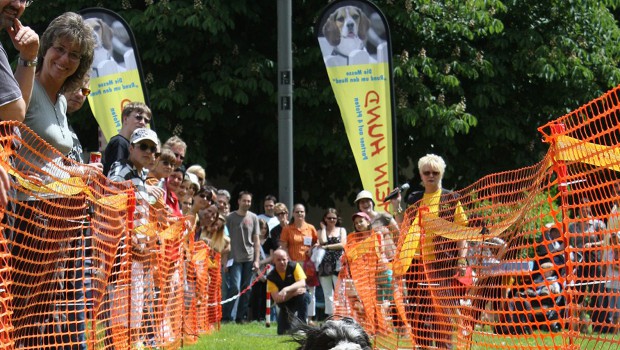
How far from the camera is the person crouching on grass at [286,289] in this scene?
12405 mm

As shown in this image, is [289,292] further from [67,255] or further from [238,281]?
[67,255]

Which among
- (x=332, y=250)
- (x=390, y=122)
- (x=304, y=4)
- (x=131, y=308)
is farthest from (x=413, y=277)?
(x=304, y=4)

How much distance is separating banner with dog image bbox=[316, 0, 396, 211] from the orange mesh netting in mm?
2793

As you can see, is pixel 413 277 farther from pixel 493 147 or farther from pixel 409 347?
pixel 493 147

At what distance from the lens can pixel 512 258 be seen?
20.7 feet

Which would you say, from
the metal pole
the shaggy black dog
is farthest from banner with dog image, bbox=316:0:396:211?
the shaggy black dog

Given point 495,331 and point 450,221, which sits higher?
point 450,221

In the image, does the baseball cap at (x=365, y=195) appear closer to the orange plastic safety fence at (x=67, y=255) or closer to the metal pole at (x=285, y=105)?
the metal pole at (x=285, y=105)

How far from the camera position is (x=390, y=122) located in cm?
1359

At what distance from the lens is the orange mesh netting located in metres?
5.28

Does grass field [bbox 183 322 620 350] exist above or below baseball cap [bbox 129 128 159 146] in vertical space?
below

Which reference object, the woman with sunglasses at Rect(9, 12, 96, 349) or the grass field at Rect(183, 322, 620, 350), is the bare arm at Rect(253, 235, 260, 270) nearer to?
the grass field at Rect(183, 322, 620, 350)

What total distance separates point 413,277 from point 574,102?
11.6 meters

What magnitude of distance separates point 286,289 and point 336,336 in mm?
6333
